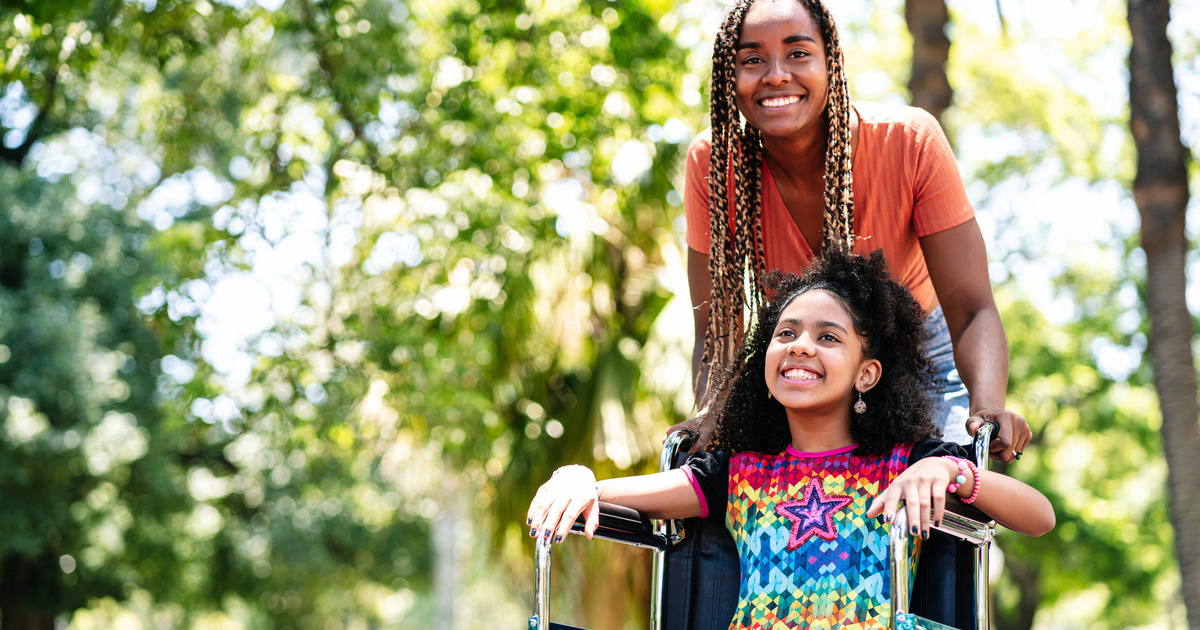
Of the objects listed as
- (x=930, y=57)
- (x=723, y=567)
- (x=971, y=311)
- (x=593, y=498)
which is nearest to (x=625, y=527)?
(x=593, y=498)

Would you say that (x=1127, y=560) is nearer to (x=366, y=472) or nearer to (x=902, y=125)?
(x=366, y=472)

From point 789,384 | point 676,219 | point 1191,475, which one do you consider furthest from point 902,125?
point 676,219

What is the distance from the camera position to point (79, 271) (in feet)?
41.5

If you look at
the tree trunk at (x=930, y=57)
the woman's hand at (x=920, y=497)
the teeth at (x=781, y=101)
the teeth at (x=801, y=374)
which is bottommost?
the woman's hand at (x=920, y=497)

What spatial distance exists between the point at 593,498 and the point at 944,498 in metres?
0.60

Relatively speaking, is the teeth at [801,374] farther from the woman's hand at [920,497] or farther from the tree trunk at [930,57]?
the tree trunk at [930,57]

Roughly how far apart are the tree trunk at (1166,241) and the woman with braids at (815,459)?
12.0 ft

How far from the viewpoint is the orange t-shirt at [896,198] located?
7.65 feet

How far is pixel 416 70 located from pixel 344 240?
4.06 ft

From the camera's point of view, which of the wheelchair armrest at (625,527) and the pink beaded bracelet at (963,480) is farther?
the wheelchair armrest at (625,527)

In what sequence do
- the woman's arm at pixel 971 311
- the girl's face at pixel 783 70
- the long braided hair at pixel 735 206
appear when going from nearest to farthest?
the woman's arm at pixel 971 311, the girl's face at pixel 783 70, the long braided hair at pixel 735 206

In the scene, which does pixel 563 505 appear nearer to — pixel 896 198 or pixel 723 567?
pixel 723 567

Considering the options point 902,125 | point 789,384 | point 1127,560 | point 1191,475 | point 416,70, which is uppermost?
point 416,70

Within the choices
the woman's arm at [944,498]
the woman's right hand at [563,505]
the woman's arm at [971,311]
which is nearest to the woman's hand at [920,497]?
the woman's arm at [944,498]
